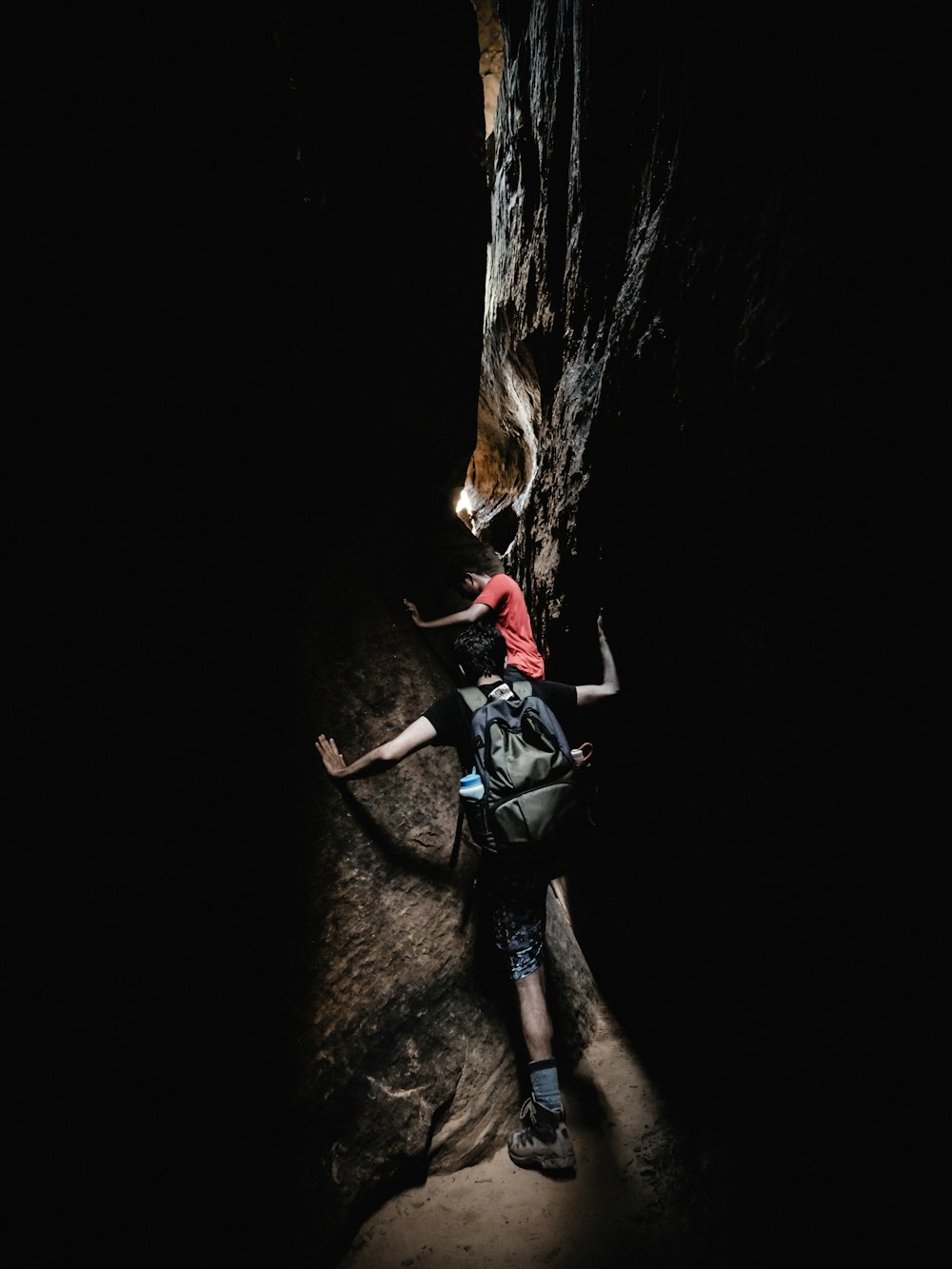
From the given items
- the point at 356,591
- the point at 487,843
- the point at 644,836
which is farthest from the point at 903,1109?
the point at 356,591

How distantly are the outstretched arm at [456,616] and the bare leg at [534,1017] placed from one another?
2.51m

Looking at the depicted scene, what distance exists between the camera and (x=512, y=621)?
432cm

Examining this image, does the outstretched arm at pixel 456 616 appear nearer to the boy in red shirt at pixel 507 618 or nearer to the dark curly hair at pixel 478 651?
the boy in red shirt at pixel 507 618

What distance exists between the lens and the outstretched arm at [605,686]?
3527 millimetres

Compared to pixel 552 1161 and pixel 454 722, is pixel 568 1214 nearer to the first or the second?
pixel 552 1161

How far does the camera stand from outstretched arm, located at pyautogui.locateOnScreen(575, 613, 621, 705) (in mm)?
3527

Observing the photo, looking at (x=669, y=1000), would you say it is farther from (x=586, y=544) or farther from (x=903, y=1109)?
(x=586, y=544)

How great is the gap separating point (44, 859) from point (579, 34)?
7651 millimetres

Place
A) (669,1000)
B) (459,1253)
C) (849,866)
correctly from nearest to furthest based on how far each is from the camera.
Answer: (849,866), (459,1253), (669,1000)

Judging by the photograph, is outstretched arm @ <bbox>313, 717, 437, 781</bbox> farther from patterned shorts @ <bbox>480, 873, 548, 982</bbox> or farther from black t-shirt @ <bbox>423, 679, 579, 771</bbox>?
patterned shorts @ <bbox>480, 873, 548, 982</bbox>

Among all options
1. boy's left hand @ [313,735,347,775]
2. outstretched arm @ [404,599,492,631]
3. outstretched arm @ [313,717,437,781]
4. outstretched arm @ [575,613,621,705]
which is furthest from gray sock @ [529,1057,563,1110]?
outstretched arm @ [404,599,492,631]

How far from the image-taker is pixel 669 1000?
10.8ft

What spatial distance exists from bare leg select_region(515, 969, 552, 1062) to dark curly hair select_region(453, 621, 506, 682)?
5.88 ft

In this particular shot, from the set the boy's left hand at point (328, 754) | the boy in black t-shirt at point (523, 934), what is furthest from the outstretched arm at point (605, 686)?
the boy's left hand at point (328, 754)
